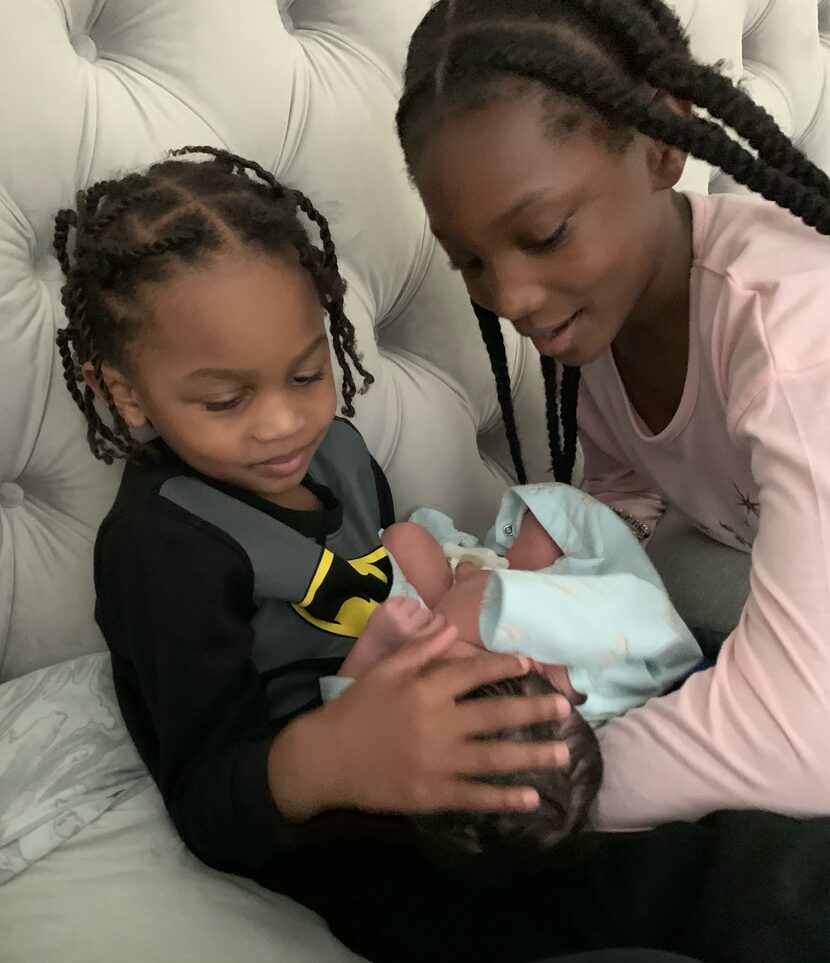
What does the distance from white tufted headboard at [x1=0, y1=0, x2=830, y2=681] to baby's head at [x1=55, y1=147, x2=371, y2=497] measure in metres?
0.04

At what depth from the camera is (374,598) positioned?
75cm

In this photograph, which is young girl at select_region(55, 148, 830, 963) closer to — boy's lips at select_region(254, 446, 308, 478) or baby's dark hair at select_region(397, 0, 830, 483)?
boy's lips at select_region(254, 446, 308, 478)

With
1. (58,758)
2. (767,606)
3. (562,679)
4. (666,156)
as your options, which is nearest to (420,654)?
→ (562,679)

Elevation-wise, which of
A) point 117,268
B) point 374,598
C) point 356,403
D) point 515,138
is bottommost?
point 374,598

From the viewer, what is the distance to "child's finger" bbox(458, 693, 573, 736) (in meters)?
0.52

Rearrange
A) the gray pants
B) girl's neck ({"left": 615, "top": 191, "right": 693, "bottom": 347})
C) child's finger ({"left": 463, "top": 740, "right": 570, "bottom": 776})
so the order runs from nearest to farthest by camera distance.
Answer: child's finger ({"left": 463, "top": 740, "right": 570, "bottom": 776}) < girl's neck ({"left": 615, "top": 191, "right": 693, "bottom": 347}) < the gray pants

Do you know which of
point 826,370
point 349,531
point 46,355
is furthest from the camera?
point 349,531

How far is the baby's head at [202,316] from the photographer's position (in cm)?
62

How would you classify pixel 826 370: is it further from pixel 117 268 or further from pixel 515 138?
pixel 117 268

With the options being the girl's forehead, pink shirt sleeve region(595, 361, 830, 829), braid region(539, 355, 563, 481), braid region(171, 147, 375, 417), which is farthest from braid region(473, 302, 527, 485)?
pink shirt sleeve region(595, 361, 830, 829)

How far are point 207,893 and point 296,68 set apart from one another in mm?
733

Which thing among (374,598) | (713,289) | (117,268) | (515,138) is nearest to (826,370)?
(713,289)

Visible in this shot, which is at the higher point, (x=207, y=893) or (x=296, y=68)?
(x=296, y=68)

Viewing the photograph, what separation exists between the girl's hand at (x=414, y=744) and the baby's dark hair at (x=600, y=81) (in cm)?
40
